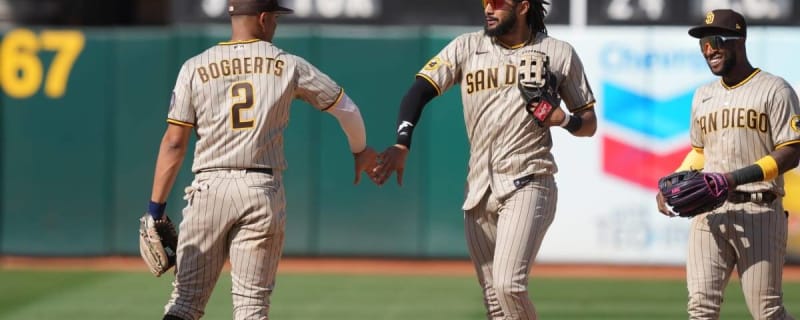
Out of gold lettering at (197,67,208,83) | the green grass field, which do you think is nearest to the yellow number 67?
the green grass field

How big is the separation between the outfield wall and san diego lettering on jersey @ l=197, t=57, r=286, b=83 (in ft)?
21.3

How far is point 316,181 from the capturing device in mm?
12242

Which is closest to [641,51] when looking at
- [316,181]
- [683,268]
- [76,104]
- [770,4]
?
[770,4]

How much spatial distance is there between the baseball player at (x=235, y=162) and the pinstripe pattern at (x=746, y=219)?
77.8 inches

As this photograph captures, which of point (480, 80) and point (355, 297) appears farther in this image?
point (355, 297)

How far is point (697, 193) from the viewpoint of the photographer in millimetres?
5785

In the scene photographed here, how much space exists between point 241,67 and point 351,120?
0.62 m

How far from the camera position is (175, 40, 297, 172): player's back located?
550 cm

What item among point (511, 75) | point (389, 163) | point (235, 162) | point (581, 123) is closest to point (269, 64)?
point (235, 162)

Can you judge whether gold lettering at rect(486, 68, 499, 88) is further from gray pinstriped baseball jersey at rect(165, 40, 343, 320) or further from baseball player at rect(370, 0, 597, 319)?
gray pinstriped baseball jersey at rect(165, 40, 343, 320)

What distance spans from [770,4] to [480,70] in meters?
6.48

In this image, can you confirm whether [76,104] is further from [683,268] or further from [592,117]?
[592,117]

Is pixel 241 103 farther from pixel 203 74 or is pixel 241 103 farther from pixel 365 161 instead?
pixel 365 161

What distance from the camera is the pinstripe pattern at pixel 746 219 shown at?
595 centimetres
